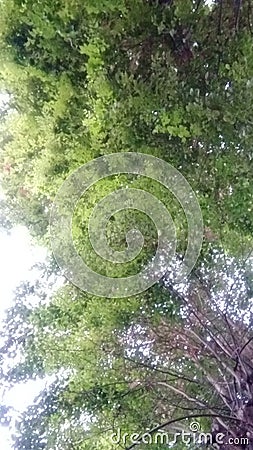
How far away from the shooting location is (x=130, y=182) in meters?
2.00

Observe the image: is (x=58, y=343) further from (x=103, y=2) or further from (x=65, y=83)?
(x=103, y=2)

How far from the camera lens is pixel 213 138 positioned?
1.79m

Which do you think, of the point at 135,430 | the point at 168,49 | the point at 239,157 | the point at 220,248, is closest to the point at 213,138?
the point at 239,157

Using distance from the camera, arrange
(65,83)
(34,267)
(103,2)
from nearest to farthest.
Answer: (103,2), (65,83), (34,267)

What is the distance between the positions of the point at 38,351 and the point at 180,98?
1.62 metres

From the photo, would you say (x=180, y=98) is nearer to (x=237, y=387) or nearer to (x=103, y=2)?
(x=103, y=2)

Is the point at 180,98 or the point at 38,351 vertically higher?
the point at 180,98

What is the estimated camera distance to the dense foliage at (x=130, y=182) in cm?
167

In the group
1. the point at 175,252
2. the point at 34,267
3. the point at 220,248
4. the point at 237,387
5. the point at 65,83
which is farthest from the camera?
the point at 34,267

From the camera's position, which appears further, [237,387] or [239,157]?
[237,387]

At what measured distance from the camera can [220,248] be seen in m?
2.52

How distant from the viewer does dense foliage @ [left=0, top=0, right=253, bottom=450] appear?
1672 millimetres

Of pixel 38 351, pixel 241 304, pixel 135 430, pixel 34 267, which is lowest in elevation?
pixel 135 430

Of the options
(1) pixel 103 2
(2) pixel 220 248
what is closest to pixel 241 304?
(2) pixel 220 248
